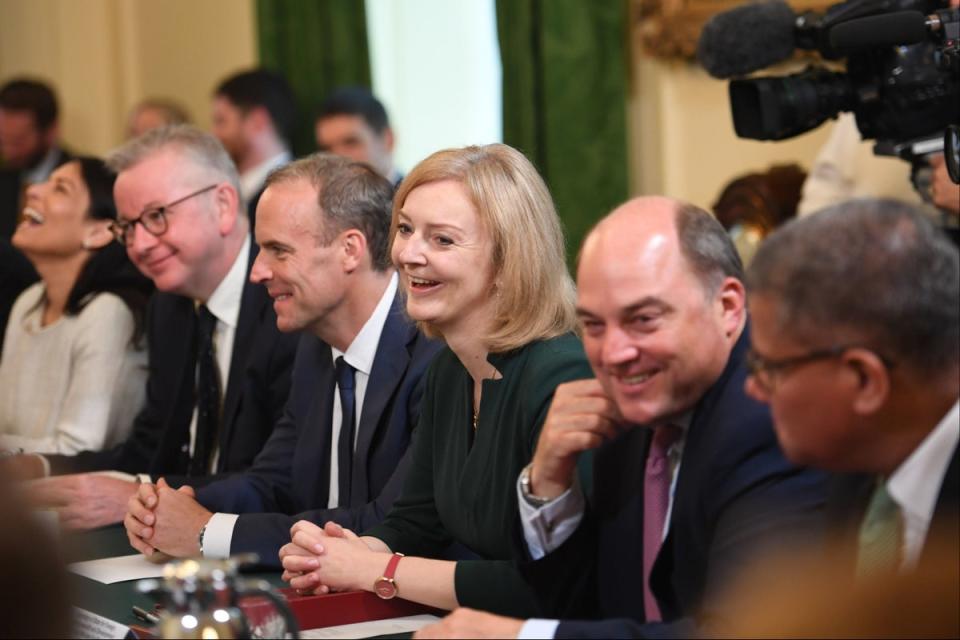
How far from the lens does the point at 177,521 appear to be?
9.53ft

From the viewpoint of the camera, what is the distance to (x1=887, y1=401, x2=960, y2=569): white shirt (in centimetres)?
173

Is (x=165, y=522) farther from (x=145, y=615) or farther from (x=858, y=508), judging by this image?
(x=858, y=508)

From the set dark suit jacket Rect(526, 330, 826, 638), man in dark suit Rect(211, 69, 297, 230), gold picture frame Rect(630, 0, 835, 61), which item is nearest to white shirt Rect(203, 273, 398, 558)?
dark suit jacket Rect(526, 330, 826, 638)

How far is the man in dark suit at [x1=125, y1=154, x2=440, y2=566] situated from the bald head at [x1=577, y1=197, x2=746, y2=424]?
0.98 metres

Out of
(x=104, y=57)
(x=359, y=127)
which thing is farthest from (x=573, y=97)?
(x=104, y=57)

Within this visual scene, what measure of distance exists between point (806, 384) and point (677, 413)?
1.18 feet

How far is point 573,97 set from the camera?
5.80 metres

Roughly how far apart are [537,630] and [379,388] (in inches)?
47.2

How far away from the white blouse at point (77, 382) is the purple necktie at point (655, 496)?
225cm

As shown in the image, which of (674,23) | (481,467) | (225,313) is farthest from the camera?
(674,23)

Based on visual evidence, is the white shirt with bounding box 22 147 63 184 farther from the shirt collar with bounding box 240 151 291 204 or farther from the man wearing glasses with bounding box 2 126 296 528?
the man wearing glasses with bounding box 2 126 296 528

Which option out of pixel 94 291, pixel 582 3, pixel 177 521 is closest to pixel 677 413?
pixel 177 521

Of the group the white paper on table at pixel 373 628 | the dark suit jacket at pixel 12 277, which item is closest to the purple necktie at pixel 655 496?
the white paper on table at pixel 373 628

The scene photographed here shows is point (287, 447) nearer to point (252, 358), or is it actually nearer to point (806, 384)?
point (252, 358)
